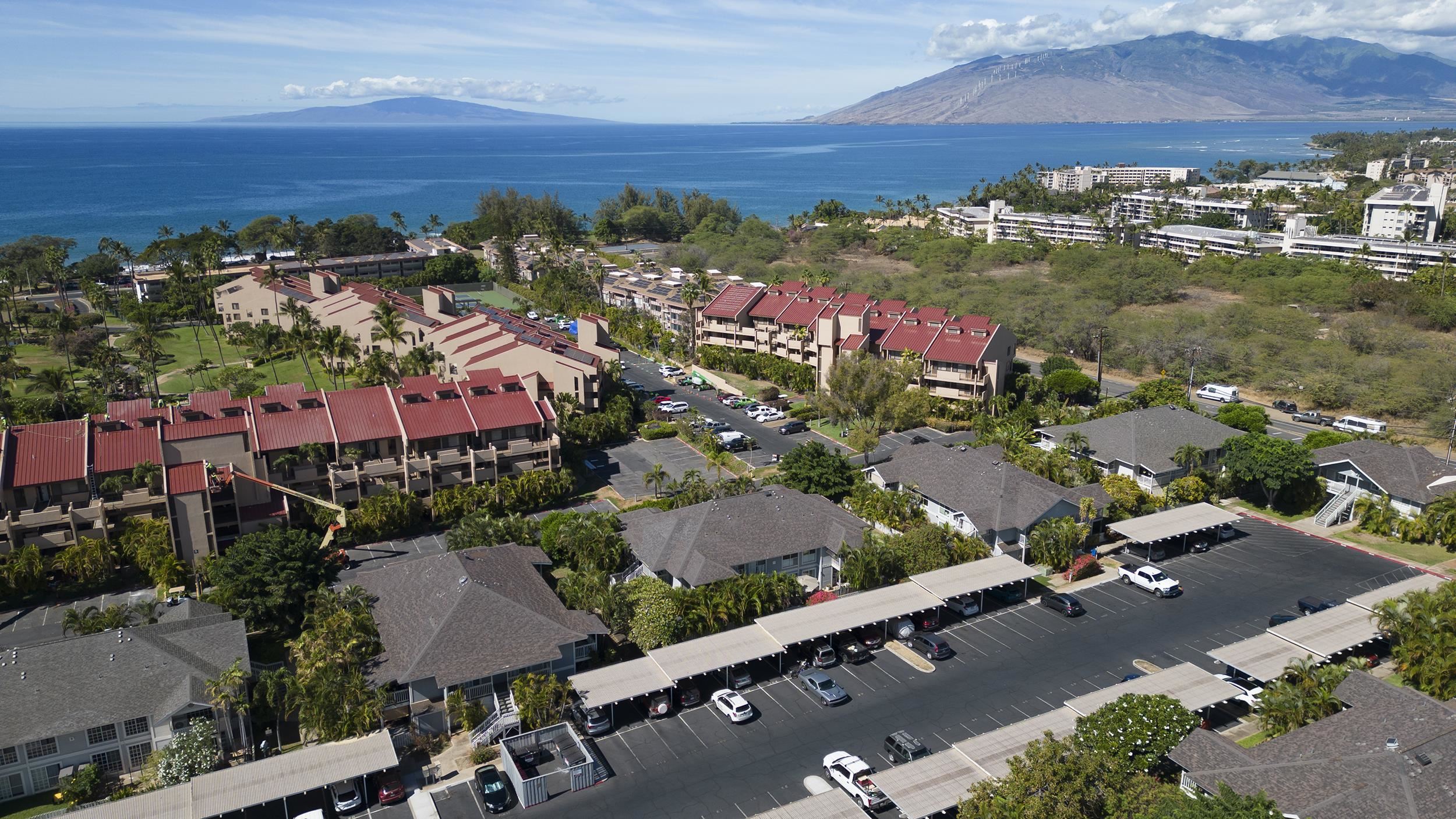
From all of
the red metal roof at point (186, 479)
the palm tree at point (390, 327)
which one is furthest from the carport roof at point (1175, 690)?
the palm tree at point (390, 327)

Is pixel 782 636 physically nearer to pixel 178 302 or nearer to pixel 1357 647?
pixel 1357 647

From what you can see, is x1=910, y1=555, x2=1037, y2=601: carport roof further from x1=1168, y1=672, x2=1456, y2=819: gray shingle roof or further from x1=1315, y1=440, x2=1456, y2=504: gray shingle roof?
x1=1315, y1=440, x2=1456, y2=504: gray shingle roof

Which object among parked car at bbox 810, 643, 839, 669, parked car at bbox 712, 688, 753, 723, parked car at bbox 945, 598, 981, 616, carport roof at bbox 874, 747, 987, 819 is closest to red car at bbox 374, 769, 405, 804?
parked car at bbox 712, 688, 753, 723

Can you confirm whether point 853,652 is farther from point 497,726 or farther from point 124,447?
point 124,447

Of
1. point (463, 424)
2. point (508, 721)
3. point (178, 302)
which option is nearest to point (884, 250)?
point (178, 302)

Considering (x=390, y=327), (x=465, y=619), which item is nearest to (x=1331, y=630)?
(x=465, y=619)
